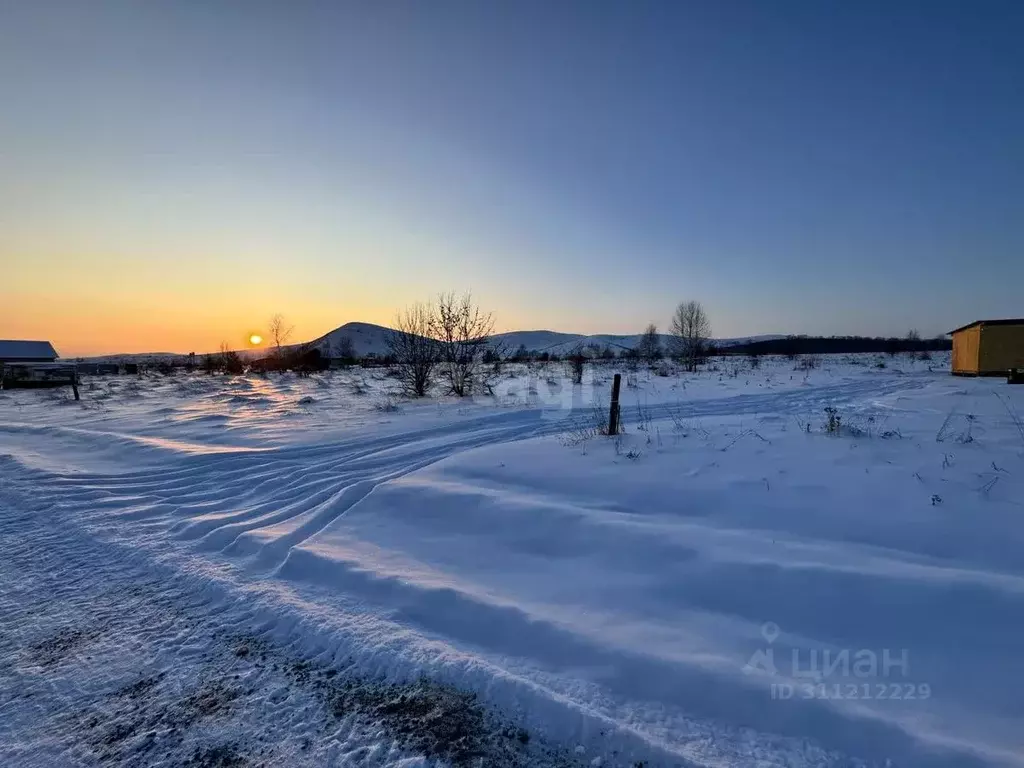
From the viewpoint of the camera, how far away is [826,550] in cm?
375

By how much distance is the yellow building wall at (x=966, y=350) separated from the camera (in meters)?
21.1

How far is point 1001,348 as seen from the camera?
20.2 metres

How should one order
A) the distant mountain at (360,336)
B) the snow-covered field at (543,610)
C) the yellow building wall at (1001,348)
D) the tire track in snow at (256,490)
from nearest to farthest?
the snow-covered field at (543,610) → the tire track in snow at (256,490) → the yellow building wall at (1001,348) → the distant mountain at (360,336)

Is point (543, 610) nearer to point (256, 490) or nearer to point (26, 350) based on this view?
point (256, 490)

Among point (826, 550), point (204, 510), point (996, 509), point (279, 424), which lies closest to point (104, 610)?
point (204, 510)

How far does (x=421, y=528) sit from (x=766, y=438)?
5.15 m

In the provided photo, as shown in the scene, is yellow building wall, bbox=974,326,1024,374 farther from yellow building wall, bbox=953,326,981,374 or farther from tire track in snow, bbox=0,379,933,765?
tire track in snow, bbox=0,379,933,765

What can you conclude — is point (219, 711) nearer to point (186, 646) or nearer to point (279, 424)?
point (186, 646)

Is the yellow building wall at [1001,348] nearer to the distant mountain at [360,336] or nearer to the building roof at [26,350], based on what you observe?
the building roof at [26,350]

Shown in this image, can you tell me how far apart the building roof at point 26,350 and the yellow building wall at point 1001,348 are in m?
90.5

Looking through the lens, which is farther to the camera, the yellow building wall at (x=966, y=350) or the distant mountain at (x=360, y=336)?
the distant mountain at (x=360, y=336)

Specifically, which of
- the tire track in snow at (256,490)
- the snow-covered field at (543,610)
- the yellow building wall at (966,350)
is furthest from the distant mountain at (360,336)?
the snow-covered field at (543,610)

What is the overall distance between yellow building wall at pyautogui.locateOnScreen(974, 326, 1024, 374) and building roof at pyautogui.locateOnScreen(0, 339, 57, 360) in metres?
90.5

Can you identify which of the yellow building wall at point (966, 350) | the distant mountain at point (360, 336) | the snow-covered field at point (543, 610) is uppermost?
the distant mountain at point (360, 336)
